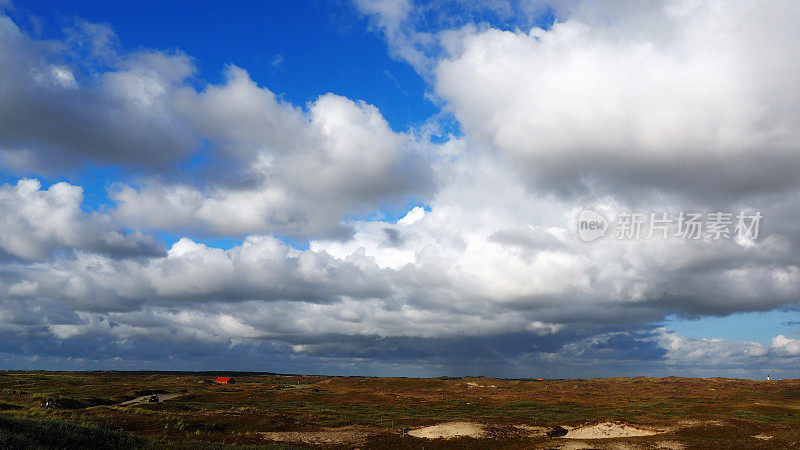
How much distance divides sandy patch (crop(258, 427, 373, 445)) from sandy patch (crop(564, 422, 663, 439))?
25529 millimetres

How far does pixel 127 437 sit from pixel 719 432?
60.3 metres

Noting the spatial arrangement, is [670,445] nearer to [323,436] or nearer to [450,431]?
[450,431]

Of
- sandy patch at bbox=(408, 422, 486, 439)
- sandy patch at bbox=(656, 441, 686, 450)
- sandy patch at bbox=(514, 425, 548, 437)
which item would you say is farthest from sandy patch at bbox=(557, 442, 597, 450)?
sandy patch at bbox=(408, 422, 486, 439)

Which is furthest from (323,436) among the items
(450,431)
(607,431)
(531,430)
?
(607,431)

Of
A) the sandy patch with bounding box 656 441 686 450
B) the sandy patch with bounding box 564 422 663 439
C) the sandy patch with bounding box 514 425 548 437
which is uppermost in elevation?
the sandy patch with bounding box 656 441 686 450

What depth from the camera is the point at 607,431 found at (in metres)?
56.7

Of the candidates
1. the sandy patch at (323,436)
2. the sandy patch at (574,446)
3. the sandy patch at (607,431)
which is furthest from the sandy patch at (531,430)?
the sandy patch at (323,436)

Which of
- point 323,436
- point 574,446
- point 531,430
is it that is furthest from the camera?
point 531,430

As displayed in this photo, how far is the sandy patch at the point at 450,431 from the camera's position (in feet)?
180

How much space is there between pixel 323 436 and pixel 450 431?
1529cm

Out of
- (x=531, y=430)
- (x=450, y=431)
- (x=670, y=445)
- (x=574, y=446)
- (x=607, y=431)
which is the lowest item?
(x=531, y=430)

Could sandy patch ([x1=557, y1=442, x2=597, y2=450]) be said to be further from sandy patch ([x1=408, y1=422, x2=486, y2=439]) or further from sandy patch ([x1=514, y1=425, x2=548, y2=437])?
sandy patch ([x1=408, y1=422, x2=486, y2=439])

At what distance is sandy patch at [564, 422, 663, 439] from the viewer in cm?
5566

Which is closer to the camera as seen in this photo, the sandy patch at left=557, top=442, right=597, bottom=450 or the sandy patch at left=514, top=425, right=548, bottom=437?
the sandy patch at left=557, top=442, right=597, bottom=450
